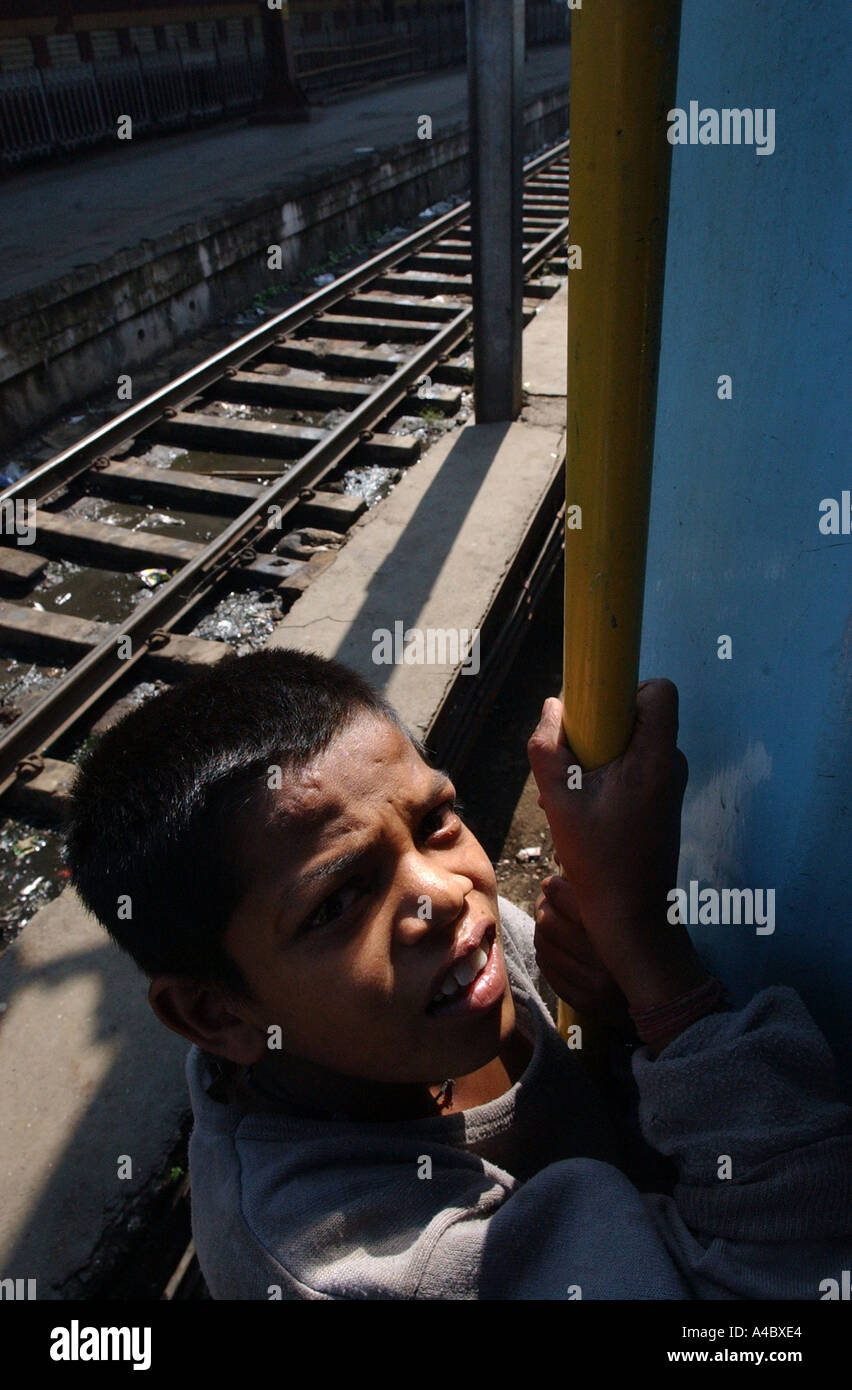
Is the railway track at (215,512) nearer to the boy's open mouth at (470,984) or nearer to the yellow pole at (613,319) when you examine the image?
the boy's open mouth at (470,984)

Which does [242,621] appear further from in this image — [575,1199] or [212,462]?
[575,1199]

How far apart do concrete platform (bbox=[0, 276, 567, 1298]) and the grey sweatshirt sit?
1.35 meters

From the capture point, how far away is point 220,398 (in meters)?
7.11

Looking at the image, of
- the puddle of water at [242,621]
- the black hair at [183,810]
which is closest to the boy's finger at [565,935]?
the black hair at [183,810]

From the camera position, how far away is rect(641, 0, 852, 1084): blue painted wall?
2.82 feet

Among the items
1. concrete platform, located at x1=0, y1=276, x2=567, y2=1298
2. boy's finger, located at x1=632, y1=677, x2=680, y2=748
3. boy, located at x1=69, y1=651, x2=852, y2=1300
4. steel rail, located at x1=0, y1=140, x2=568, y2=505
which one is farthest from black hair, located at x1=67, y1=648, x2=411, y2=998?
steel rail, located at x1=0, y1=140, x2=568, y2=505

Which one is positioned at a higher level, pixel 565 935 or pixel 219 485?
pixel 565 935

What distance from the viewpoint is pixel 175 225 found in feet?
29.9

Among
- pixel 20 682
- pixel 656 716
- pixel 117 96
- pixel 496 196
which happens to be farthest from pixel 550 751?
pixel 117 96

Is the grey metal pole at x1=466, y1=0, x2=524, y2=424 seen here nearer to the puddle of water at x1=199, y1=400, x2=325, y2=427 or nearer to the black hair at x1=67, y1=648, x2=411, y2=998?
the puddle of water at x1=199, y1=400, x2=325, y2=427

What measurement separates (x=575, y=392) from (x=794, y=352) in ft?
→ 0.92

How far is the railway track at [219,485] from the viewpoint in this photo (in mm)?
4492

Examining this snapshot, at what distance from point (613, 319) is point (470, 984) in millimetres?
892

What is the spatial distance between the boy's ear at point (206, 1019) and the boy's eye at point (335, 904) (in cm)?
22
